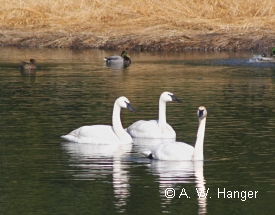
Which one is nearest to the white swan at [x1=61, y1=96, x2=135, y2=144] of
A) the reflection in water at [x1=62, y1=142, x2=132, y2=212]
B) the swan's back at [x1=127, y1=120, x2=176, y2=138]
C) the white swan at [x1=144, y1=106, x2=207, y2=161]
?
the reflection in water at [x1=62, y1=142, x2=132, y2=212]

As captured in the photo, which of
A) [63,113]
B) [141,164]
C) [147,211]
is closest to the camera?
[147,211]

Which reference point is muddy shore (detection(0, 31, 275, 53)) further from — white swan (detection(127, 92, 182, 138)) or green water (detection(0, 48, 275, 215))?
white swan (detection(127, 92, 182, 138))

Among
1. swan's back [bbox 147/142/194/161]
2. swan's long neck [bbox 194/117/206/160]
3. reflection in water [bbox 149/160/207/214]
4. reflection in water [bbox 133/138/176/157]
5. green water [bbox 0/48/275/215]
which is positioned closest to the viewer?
green water [bbox 0/48/275/215]

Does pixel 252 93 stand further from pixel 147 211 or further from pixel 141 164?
pixel 147 211

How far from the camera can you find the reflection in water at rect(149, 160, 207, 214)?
13.3 meters

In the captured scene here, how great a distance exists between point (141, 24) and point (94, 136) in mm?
32690

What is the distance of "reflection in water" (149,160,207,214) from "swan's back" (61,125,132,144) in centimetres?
224

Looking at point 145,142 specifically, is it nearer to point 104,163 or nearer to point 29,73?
point 104,163

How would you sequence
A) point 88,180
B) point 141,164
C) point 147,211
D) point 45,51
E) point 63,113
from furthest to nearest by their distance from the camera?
point 45,51 < point 63,113 < point 141,164 < point 88,180 < point 147,211

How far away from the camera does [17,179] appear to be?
47.2 ft

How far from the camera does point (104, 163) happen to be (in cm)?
1592

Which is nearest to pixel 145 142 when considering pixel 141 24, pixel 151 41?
pixel 151 41

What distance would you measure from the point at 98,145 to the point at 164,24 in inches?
1277

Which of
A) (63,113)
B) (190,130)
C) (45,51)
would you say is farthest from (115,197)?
(45,51)
